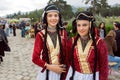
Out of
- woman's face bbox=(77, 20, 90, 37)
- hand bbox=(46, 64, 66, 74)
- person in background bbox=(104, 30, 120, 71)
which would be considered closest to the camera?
woman's face bbox=(77, 20, 90, 37)

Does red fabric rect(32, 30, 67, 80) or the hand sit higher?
red fabric rect(32, 30, 67, 80)

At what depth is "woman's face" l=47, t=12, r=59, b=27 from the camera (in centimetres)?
364

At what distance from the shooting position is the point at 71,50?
342 centimetres

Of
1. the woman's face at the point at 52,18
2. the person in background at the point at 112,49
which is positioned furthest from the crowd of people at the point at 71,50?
the person in background at the point at 112,49

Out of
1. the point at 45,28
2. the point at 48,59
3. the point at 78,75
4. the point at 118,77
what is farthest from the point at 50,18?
the point at 118,77

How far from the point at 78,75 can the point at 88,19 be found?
62cm

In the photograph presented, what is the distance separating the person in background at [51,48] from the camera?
143 inches

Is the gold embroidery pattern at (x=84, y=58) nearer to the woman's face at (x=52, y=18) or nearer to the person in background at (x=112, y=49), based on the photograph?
the woman's face at (x=52, y=18)

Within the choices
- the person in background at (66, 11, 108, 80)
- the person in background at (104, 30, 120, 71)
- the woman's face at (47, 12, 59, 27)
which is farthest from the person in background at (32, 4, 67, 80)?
the person in background at (104, 30, 120, 71)

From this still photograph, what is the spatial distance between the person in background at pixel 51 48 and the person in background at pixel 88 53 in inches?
10.6

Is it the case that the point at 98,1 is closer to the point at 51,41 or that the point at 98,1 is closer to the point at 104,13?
the point at 104,13

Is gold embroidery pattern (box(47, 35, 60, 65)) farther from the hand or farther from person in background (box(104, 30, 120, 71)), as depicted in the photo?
person in background (box(104, 30, 120, 71))

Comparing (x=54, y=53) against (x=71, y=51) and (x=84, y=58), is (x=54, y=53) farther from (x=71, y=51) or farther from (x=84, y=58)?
(x=84, y=58)

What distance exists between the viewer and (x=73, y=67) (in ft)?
11.2
